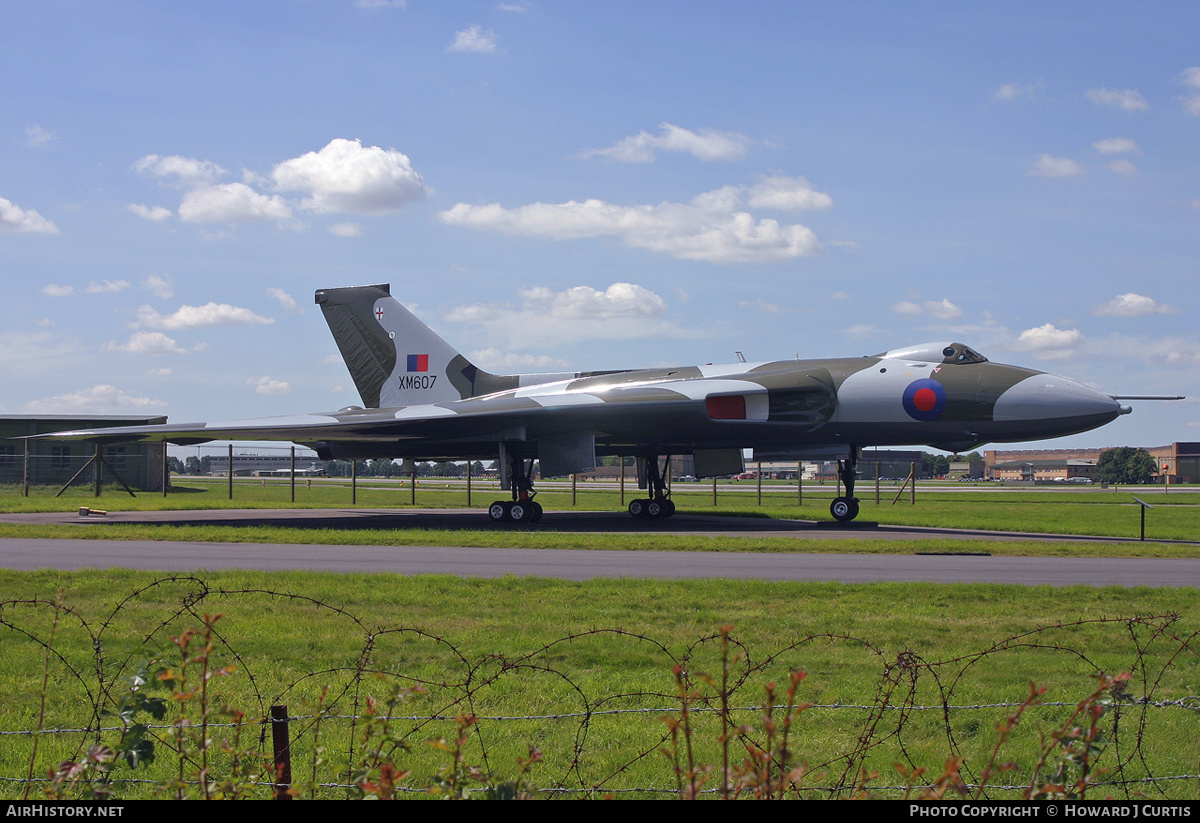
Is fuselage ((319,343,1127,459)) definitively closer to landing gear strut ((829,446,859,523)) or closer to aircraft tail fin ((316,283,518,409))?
landing gear strut ((829,446,859,523))

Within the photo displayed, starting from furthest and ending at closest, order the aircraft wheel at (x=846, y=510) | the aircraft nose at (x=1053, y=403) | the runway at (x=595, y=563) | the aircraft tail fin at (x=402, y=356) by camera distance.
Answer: the aircraft tail fin at (x=402, y=356) < the aircraft wheel at (x=846, y=510) < the aircraft nose at (x=1053, y=403) < the runway at (x=595, y=563)

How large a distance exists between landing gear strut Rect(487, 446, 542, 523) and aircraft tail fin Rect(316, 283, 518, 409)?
145 inches

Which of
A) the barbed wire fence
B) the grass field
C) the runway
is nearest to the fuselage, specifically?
the runway

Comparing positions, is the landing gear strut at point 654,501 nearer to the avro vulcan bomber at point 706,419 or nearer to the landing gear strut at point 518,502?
the avro vulcan bomber at point 706,419

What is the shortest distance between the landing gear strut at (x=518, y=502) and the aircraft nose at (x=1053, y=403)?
10718 mm

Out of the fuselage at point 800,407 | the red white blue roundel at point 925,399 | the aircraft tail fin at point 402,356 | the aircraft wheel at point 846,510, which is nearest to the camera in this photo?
the fuselage at point 800,407

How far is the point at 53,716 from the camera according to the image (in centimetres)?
570

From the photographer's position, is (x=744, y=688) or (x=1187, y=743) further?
(x=744, y=688)

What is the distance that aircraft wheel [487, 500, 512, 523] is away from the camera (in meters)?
22.0

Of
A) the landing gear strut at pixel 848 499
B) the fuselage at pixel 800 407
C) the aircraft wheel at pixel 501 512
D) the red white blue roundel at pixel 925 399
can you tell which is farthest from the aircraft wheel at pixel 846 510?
the aircraft wheel at pixel 501 512

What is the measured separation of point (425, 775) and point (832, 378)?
56.5 feet

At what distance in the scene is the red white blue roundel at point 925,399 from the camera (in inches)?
774

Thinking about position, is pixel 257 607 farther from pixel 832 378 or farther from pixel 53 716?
pixel 832 378
